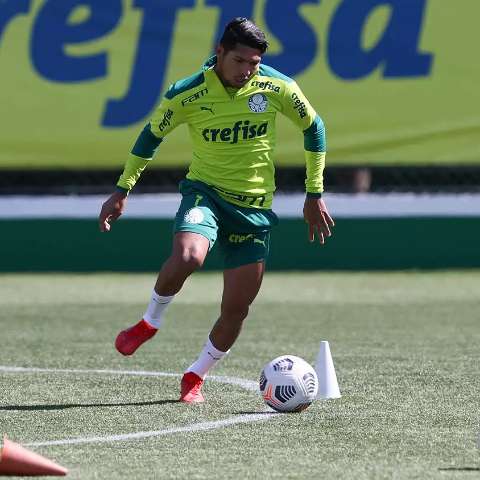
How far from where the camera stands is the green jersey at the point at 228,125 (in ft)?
25.1

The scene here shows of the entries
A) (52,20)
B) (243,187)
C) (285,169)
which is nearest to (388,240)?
(285,169)

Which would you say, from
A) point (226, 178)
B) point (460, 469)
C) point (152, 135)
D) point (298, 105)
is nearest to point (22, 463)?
point (460, 469)

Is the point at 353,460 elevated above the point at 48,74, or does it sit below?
below

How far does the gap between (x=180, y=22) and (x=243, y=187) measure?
10.0m

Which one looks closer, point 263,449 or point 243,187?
point 263,449

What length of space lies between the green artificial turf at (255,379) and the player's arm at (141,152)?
3.27ft

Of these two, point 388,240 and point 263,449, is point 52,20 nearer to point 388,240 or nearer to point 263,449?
point 388,240

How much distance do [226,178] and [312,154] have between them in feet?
1.82

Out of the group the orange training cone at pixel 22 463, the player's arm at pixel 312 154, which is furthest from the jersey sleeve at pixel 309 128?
the orange training cone at pixel 22 463

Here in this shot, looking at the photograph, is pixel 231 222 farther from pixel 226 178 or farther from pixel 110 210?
pixel 110 210

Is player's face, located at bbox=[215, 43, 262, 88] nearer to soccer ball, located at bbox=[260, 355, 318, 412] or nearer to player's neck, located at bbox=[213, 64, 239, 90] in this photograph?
player's neck, located at bbox=[213, 64, 239, 90]

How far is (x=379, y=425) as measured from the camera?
261 inches

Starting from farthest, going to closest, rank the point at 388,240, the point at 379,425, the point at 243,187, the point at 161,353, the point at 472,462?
1. the point at 388,240
2. the point at 161,353
3. the point at 243,187
4. the point at 379,425
5. the point at 472,462

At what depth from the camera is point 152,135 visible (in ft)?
25.5
